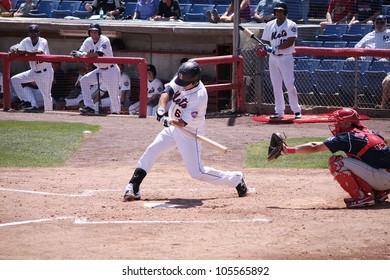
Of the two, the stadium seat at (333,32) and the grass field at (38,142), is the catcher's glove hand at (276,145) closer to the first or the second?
the grass field at (38,142)

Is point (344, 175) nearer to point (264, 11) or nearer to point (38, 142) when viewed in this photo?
point (38, 142)

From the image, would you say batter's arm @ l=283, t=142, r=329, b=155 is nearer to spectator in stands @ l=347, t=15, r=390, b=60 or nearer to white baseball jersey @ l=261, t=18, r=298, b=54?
white baseball jersey @ l=261, t=18, r=298, b=54

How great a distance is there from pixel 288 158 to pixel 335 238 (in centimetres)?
481

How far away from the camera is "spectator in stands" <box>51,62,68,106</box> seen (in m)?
17.8

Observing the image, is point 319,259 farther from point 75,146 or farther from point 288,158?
point 75,146

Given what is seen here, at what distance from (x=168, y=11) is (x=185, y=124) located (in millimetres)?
10135

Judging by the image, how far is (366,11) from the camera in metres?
17.1

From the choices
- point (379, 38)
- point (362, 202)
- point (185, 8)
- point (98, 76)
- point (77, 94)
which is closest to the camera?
point (362, 202)

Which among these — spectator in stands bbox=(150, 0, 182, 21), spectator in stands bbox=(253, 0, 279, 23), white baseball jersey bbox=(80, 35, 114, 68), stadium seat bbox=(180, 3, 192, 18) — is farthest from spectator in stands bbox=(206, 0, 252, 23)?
white baseball jersey bbox=(80, 35, 114, 68)

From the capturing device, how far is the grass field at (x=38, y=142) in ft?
39.7

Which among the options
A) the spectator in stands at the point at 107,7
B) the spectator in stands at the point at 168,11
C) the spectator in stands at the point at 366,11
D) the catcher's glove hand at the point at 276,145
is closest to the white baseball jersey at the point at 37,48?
the spectator in stands at the point at 168,11

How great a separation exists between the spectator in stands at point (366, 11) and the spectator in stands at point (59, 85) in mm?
5986

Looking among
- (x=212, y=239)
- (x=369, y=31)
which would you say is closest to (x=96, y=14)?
(x=369, y=31)

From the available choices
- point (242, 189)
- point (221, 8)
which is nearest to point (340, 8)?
point (221, 8)
